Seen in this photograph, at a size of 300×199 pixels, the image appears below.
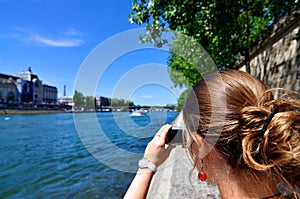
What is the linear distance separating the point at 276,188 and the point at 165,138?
0.69 metres

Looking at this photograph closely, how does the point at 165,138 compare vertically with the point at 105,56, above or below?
below

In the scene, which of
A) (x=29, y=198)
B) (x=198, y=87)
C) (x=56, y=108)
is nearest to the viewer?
(x=198, y=87)

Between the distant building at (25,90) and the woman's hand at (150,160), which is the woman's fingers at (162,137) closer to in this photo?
the woman's hand at (150,160)

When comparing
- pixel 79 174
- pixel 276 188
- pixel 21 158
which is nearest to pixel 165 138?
pixel 276 188

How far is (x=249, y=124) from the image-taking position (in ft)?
3.90

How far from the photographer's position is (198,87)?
1418mm

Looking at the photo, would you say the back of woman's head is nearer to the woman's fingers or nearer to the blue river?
the woman's fingers

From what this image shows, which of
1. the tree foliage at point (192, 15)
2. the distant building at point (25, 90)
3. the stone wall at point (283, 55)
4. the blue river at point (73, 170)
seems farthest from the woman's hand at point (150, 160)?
the distant building at point (25, 90)

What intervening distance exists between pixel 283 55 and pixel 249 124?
10.5m

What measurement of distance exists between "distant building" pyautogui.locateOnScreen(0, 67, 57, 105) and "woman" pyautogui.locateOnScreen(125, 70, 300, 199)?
4524 inches

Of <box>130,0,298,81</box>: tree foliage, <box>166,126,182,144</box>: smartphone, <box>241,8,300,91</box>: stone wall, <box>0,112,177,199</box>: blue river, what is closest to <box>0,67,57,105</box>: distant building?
<box>0,112,177,199</box>: blue river

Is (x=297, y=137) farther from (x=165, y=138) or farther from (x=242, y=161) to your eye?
(x=165, y=138)

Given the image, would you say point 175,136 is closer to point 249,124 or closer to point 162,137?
point 162,137

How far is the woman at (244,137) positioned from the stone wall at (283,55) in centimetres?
685
